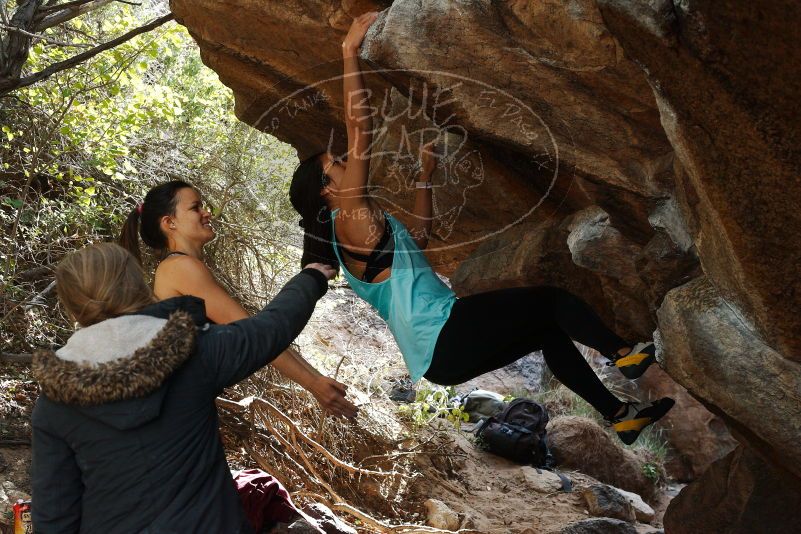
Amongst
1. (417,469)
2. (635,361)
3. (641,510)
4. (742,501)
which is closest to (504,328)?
(635,361)

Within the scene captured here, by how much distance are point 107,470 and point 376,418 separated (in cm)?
509

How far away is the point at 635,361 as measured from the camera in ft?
10.7

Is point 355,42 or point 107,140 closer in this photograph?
point 355,42

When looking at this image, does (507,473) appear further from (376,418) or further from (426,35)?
(426,35)

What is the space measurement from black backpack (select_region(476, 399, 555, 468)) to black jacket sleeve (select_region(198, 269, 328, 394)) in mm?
6510

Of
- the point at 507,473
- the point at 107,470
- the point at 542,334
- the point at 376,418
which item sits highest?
the point at 542,334

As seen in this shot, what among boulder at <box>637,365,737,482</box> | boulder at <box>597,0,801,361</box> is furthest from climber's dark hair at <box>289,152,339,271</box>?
boulder at <box>637,365,737,482</box>

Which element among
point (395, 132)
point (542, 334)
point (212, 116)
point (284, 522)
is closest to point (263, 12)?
point (395, 132)

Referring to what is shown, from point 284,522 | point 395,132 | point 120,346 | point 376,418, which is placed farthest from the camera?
point 376,418

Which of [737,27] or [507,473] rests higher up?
[737,27]

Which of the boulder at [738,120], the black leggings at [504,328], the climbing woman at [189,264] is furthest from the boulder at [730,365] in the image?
the climbing woman at [189,264]

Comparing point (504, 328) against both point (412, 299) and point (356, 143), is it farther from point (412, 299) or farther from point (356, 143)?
point (356, 143)

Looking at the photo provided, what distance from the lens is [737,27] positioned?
6.57ft

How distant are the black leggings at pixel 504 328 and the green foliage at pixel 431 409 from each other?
446cm
